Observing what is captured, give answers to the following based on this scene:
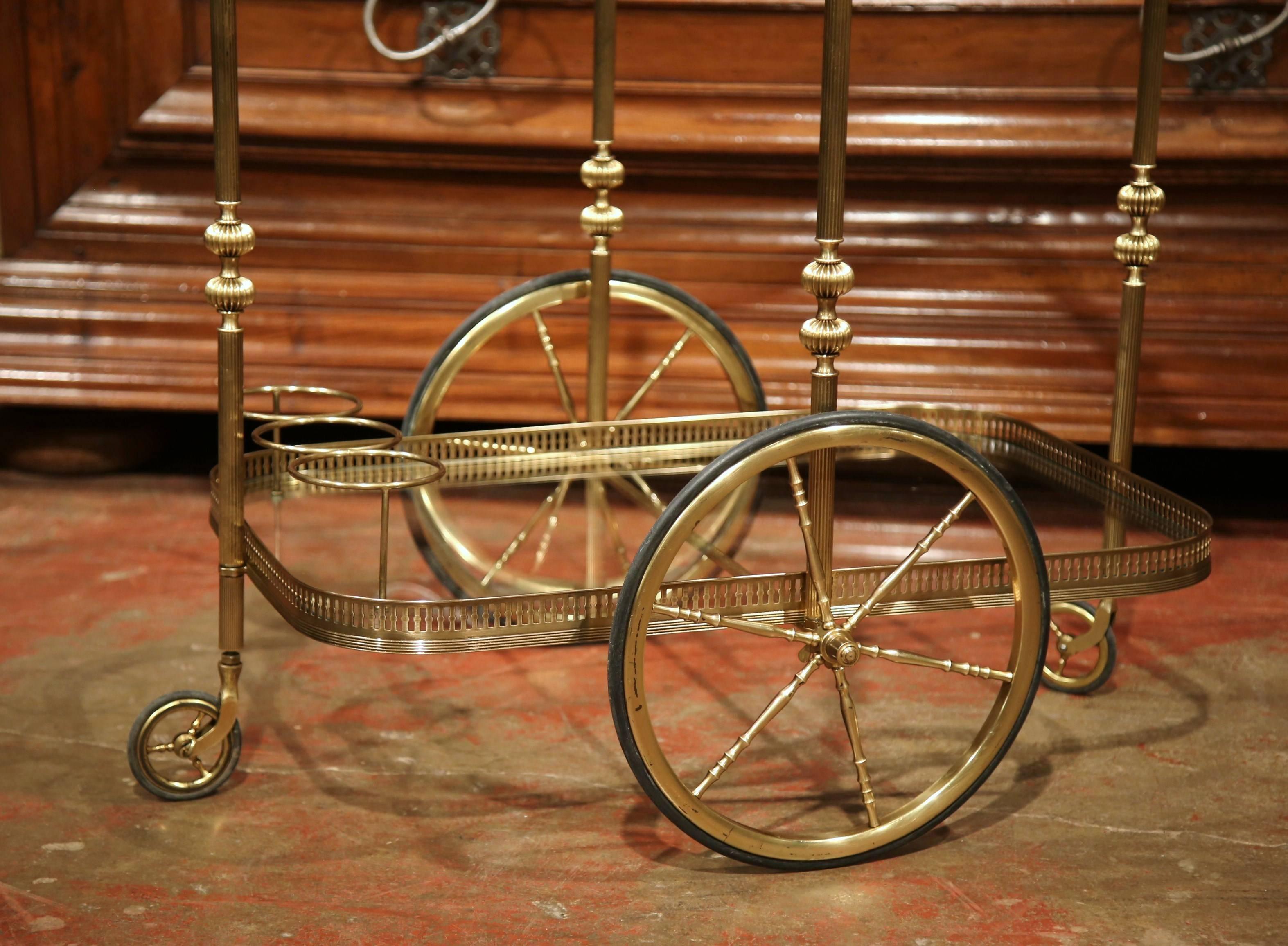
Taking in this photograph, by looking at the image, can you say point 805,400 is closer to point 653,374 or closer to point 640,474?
point 653,374

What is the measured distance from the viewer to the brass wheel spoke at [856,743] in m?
1.37

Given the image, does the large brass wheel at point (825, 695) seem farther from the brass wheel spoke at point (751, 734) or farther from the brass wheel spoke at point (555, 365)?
the brass wheel spoke at point (555, 365)

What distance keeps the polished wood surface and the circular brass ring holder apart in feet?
1.89

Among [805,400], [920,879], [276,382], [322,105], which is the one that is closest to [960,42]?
[805,400]

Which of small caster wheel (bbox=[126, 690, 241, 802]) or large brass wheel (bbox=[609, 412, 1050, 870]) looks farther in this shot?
small caster wheel (bbox=[126, 690, 241, 802])

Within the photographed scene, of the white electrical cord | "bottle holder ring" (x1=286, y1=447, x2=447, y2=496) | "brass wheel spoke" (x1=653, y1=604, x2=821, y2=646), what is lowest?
"brass wheel spoke" (x1=653, y1=604, x2=821, y2=646)

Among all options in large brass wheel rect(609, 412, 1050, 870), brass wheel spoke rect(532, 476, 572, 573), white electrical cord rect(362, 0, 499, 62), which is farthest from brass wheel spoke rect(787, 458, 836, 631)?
white electrical cord rect(362, 0, 499, 62)

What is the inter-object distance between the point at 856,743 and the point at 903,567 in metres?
0.16

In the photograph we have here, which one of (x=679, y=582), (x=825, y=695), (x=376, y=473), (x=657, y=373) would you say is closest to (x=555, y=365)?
(x=657, y=373)

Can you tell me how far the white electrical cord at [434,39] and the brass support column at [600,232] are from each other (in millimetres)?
478

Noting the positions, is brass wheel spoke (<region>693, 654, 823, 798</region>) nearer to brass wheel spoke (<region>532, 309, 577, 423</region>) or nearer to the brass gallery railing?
the brass gallery railing

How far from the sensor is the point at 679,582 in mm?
1340

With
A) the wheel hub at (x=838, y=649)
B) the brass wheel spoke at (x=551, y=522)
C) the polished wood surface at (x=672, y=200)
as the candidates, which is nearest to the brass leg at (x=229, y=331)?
the brass wheel spoke at (x=551, y=522)

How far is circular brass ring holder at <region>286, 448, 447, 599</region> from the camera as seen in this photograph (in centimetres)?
144
